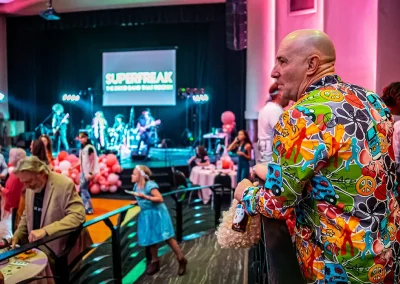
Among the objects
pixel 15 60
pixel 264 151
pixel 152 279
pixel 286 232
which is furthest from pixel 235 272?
pixel 15 60

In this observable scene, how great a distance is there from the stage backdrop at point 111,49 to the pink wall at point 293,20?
6274mm

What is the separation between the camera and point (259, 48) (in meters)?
8.68

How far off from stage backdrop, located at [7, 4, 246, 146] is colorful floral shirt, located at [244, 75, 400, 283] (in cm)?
1213

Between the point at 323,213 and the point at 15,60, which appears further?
the point at 15,60

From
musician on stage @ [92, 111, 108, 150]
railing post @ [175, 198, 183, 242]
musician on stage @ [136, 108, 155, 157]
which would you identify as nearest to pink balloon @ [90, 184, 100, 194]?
musician on stage @ [136, 108, 155, 157]

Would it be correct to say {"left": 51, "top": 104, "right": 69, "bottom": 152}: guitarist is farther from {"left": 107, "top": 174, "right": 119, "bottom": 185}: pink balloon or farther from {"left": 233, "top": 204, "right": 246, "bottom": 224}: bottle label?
{"left": 233, "top": 204, "right": 246, "bottom": 224}: bottle label

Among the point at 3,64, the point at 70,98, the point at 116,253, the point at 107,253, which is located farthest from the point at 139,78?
the point at 116,253

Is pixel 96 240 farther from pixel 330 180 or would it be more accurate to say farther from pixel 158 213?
pixel 330 180

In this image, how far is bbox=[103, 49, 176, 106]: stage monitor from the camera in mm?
14719

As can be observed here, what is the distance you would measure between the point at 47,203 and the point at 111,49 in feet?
42.5

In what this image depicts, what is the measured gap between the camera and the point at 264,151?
323 centimetres

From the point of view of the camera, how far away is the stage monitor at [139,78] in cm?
1472

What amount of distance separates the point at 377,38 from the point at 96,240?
4373mm

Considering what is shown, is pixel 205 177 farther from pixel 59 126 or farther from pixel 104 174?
pixel 59 126
